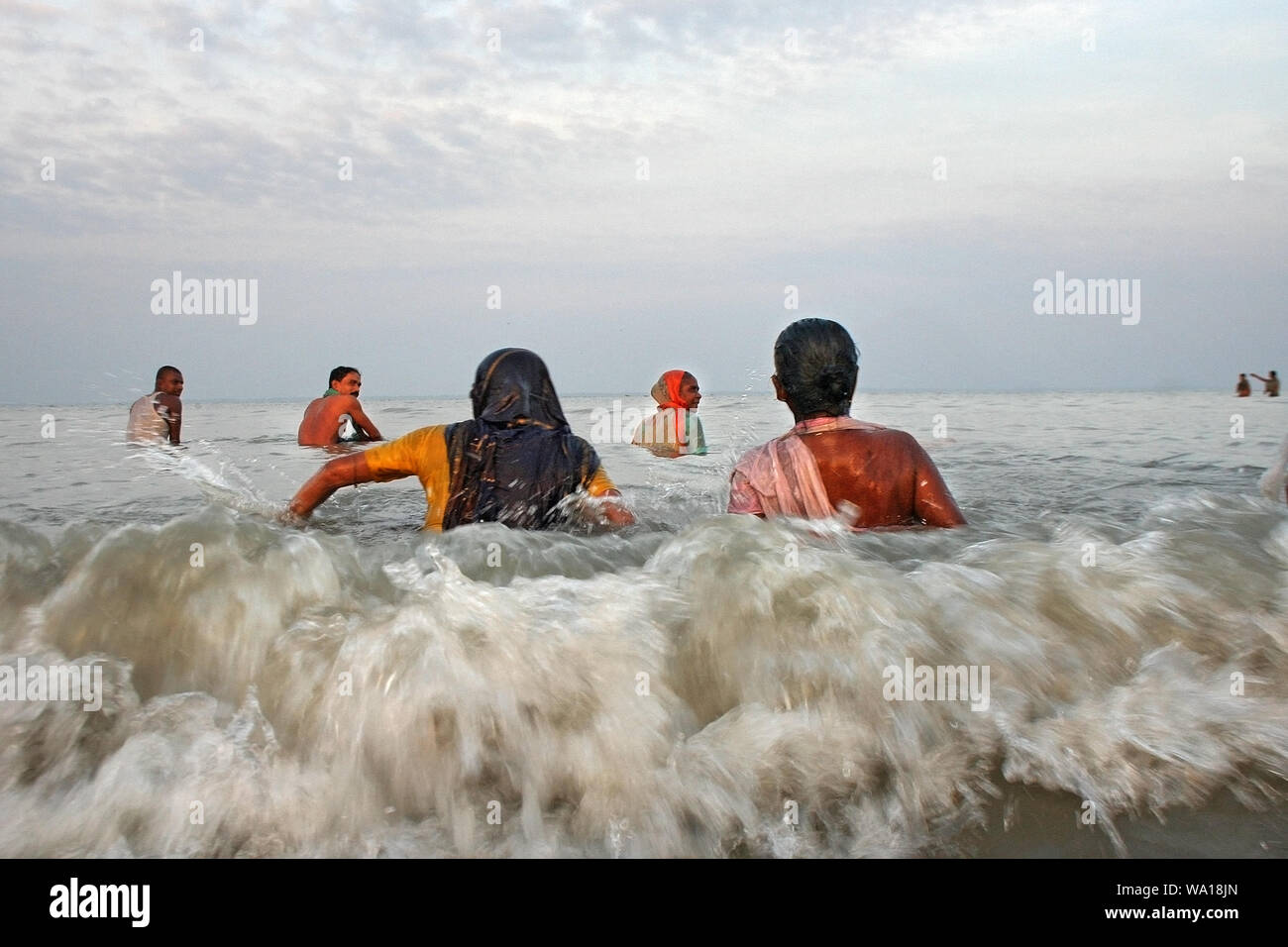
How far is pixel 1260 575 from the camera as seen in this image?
3.63 meters

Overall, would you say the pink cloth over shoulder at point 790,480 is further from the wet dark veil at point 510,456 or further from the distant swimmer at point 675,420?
the distant swimmer at point 675,420

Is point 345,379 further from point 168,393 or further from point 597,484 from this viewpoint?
point 597,484

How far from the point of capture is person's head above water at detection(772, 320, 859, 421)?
12.1ft

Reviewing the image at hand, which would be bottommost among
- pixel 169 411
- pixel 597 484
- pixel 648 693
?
pixel 648 693

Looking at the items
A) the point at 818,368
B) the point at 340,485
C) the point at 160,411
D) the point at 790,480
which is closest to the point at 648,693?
the point at 790,480

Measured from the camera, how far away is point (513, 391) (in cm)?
416

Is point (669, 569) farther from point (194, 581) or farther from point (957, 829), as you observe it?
point (194, 581)

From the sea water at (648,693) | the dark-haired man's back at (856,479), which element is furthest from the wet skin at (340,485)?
the dark-haired man's back at (856,479)

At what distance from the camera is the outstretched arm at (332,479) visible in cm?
401

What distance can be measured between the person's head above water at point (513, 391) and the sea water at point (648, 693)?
1.77 ft

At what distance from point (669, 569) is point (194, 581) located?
1746 mm

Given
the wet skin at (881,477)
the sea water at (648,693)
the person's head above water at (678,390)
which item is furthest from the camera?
the person's head above water at (678,390)

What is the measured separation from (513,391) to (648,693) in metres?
1.86
